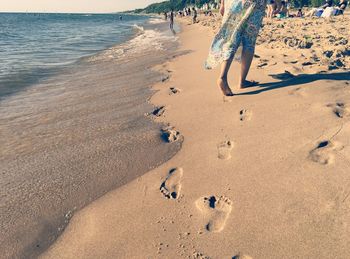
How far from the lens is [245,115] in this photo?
3428 millimetres

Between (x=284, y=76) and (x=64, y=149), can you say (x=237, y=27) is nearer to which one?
(x=284, y=76)

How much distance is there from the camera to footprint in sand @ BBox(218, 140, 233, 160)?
274 centimetres

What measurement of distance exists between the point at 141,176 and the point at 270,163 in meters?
1.03

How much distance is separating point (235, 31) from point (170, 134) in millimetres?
1428

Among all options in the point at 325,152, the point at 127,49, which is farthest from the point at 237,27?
the point at 127,49

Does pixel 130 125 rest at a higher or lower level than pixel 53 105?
higher

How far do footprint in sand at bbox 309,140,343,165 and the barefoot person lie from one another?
162 centimetres

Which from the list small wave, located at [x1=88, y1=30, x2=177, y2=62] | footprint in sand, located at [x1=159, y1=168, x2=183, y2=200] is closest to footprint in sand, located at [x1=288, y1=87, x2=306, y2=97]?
footprint in sand, located at [x1=159, y1=168, x2=183, y2=200]

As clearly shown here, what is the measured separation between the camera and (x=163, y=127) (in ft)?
11.8

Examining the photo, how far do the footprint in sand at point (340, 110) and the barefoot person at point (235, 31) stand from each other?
1225 millimetres

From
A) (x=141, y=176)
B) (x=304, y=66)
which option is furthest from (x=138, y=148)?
(x=304, y=66)

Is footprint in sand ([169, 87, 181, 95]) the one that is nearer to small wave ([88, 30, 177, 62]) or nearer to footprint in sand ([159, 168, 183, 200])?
footprint in sand ([159, 168, 183, 200])

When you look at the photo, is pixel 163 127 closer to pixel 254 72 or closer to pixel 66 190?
pixel 66 190

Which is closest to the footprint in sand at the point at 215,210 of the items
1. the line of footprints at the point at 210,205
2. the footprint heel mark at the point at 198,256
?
the line of footprints at the point at 210,205
